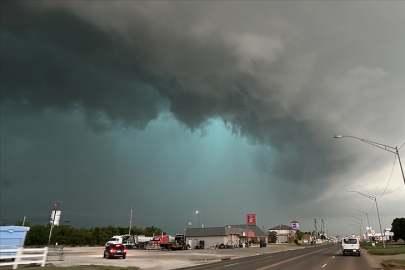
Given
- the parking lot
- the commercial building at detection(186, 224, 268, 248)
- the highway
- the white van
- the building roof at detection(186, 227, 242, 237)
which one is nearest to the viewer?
the highway

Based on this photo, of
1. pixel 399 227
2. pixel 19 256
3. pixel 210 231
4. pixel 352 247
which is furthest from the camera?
pixel 399 227

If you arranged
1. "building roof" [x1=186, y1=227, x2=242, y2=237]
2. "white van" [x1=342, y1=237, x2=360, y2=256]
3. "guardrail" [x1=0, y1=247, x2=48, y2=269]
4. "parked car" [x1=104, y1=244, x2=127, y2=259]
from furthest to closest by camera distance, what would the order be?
"building roof" [x1=186, y1=227, x2=242, y2=237], "white van" [x1=342, y1=237, x2=360, y2=256], "parked car" [x1=104, y1=244, x2=127, y2=259], "guardrail" [x1=0, y1=247, x2=48, y2=269]

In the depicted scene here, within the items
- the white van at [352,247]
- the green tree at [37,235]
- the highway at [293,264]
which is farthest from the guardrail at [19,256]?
the green tree at [37,235]

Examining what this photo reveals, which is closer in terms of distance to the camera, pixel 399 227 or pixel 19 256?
pixel 19 256

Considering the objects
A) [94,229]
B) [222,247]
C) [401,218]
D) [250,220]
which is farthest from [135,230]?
[401,218]

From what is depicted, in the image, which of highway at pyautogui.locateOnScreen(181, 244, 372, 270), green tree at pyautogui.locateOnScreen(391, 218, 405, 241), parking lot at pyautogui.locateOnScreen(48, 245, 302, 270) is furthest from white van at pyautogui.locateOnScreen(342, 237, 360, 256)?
green tree at pyautogui.locateOnScreen(391, 218, 405, 241)

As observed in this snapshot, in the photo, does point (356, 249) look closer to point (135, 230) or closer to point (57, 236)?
point (57, 236)

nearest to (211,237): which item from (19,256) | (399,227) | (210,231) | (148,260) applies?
(210,231)

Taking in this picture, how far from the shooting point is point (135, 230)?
162750 mm

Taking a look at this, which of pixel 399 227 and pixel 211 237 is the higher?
pixel 399 227

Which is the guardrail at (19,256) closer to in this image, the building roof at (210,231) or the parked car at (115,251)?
the parked car at (115,251)

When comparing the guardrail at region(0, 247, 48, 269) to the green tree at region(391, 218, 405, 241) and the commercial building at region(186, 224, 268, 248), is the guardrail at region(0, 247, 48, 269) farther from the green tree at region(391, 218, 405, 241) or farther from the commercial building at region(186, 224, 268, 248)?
the green tree at region(391, 218, 405, 241)

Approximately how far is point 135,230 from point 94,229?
49.0 metres

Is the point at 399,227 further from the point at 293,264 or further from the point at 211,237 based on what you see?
the point at 293,264
